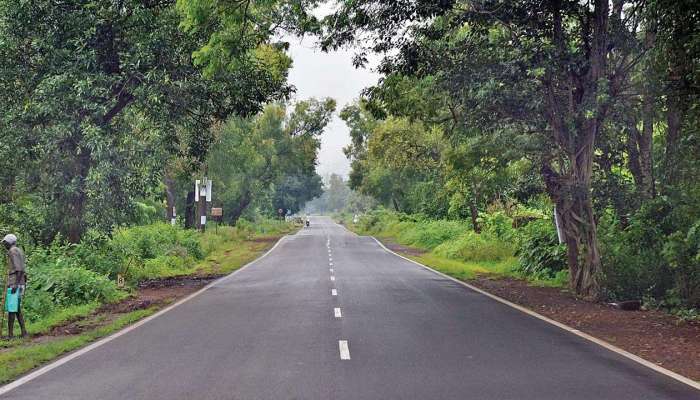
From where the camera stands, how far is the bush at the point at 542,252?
74.5 ft

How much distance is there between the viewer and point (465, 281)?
72.8 ft

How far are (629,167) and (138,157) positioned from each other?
1357 cm

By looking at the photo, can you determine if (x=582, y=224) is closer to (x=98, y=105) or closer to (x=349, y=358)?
(x=349, y=358)

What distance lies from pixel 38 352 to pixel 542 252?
17.9 metres

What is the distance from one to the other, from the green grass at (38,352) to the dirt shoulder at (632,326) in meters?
8.39

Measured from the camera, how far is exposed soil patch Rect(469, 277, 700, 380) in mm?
9541

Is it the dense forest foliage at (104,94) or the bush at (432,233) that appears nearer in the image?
the dense forest foliage at (104,94)

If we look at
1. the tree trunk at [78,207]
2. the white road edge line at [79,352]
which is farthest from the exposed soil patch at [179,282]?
the white road edge line at [79,352]

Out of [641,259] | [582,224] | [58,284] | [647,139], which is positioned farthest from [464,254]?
[58,284]

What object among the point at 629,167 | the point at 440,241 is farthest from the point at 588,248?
the point at 440,241

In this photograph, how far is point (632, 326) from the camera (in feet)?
40.9

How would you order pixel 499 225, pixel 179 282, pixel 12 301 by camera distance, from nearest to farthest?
pixel 12 301 → pixel 179 282 → pixel 499 225

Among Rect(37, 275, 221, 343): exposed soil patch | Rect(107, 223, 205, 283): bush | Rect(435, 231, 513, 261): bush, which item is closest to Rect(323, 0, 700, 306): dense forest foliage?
Rect(37, 275, 221, 343): exposed soil patch

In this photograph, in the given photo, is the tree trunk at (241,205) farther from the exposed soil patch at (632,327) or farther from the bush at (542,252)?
the exposed soil patch at (632,327)
